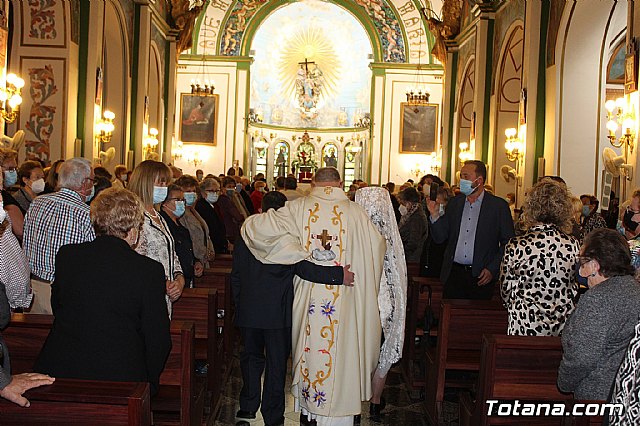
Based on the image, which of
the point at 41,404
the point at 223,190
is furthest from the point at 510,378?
the point at 223,190

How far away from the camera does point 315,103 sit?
115 ft

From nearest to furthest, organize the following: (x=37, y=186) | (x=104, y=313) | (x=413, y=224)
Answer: (x=104, y=313)
(x=37, y=186)
(x=413, y=224)

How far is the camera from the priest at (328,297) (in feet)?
17.7

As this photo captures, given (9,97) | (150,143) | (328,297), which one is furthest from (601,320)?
(150,143)

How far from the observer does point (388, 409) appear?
263 inches

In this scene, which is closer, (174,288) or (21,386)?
(21,386)

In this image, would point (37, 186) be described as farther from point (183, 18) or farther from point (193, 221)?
point (183, 18)

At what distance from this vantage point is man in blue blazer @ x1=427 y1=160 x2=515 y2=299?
22.7 ft

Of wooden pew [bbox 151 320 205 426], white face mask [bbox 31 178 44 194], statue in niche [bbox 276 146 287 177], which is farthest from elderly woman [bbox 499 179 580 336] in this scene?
statue in niche [bbox 276 146 287 177]

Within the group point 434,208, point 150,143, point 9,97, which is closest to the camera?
point 434,208

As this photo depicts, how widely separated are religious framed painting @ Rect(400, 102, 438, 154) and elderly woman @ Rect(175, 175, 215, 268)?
76.4 feet

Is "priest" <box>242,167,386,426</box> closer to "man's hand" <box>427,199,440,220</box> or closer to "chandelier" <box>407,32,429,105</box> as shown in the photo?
"man's hand" <box>427,199,440,220</box>

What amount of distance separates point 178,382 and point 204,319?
4.67ft

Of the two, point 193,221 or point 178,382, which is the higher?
point 193,221
